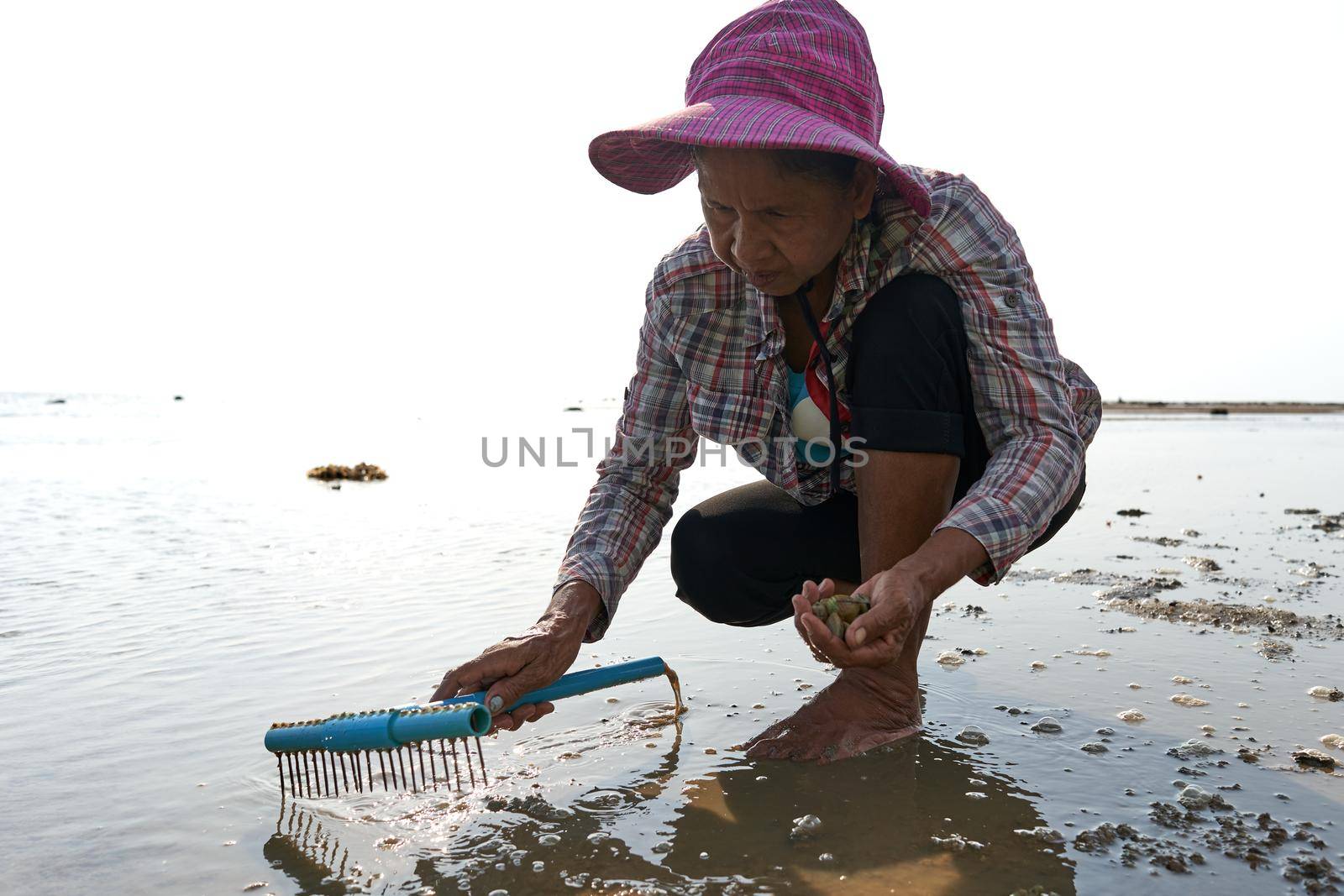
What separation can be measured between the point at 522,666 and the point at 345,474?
746 cm

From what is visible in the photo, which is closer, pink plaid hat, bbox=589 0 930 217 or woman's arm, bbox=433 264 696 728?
pink plaid hat, bbox=589 0 930 217

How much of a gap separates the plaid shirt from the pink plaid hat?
14 cm

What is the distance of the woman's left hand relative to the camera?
1.39 m

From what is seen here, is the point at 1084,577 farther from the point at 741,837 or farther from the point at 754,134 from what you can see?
the point at 754,134

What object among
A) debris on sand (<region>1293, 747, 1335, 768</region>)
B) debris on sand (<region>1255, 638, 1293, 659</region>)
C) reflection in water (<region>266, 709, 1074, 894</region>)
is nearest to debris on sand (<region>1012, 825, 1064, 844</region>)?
reflection in water (<region>266, 709, 1074, 894</region>)

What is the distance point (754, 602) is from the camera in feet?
7.77

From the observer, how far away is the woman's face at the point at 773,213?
167 cm

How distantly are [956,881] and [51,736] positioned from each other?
75.3 inches

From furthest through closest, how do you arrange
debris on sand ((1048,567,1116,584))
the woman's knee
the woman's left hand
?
debris on sand ((1048,567,1116,584))
the woman's knee
the woman's left hand

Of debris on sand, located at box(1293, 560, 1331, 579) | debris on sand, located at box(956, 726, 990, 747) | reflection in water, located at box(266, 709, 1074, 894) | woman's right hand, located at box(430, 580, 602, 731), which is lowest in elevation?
reflection in water, located at box(266, 709, 1074, 894)

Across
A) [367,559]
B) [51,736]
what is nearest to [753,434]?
[51,736]

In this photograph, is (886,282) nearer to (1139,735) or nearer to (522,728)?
(1139,735)

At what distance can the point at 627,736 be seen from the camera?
2.09 m

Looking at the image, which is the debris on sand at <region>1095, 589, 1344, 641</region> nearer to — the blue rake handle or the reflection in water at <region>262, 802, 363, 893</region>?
the blue rake handle
